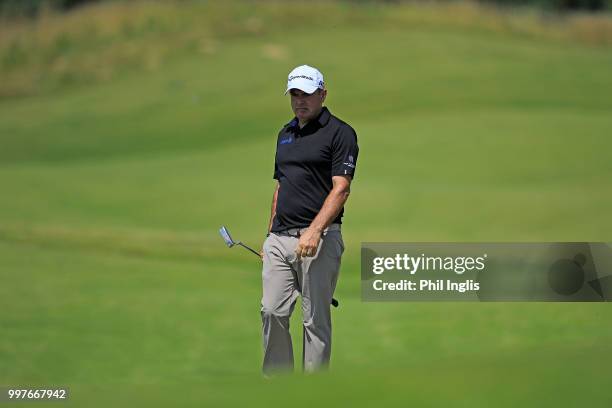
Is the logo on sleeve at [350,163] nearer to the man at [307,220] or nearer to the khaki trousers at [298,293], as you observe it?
the man at [307,220]

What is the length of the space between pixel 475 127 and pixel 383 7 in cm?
2377

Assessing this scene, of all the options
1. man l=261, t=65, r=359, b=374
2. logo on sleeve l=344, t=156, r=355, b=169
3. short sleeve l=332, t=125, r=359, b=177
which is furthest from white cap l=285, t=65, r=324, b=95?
logo on sleeve l=344, t=156, r=355, b=169

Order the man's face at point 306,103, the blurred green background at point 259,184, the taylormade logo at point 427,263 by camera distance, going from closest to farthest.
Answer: the man's face at point 306,103 < the blurred green background at point 259,184 < the taylormade logo at point 427,263

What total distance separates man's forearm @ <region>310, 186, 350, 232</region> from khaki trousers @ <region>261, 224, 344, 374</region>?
0.17m

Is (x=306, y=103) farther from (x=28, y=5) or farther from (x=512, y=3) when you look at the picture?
(x=512, y=3)

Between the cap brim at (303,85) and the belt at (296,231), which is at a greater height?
the cap brim at (303,85)

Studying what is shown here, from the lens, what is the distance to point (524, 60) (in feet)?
139

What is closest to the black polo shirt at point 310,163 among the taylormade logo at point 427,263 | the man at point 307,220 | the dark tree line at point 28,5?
the man at point 307,220

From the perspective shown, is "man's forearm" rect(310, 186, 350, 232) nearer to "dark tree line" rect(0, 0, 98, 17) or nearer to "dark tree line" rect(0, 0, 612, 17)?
"dark tree line" rect(0, 0, 98, 17)

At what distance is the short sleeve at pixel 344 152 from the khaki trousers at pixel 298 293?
1.28 ft

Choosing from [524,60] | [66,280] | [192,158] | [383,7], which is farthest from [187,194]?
[383,7]

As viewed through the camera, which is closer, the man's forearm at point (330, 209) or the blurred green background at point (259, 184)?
the man's forearm at point (330, 209)

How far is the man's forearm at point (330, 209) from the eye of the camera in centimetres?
683

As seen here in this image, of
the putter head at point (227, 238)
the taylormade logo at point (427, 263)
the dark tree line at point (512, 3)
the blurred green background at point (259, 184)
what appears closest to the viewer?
the putter head at point (227, 238)
